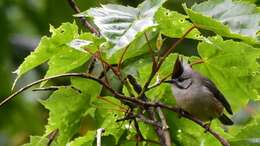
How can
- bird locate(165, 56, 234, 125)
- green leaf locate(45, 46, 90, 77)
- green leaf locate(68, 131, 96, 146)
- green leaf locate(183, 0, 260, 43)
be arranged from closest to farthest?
green leaf locate(183, 0, 260, 43) < green leaf locate(45, 46, 90, 77) < green leaf locate(68, 131, 96, 146) < bird locate(165, 56, 234, 125)

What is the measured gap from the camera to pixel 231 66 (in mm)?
2311

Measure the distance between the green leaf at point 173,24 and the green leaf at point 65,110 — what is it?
1.21 ft

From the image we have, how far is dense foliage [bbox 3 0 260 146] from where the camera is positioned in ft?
6.45

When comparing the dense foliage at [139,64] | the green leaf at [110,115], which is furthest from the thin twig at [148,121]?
the green leaf at [110,115]

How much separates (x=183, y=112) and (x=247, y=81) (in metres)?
0.23

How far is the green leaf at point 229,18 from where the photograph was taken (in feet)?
6.41

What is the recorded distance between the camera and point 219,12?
6.63 feet

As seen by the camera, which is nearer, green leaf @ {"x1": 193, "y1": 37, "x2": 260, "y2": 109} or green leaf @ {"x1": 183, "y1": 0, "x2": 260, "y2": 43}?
green leaf @ {"x1": 183, "y1": 0, "x2": 260, "y2": 43}

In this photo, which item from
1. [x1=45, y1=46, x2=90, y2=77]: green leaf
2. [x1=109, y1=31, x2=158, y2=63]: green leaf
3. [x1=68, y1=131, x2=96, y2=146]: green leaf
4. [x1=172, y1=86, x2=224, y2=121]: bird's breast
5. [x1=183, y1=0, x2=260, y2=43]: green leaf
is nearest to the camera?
[x1=183, y1=0, x2=260, y2=43]: green leaf

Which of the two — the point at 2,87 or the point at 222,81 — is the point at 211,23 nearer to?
the point at 222,81

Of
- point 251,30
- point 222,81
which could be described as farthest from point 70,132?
point 251,30

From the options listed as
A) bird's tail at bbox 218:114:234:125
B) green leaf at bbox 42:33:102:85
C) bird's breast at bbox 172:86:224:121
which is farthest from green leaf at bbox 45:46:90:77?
bird's tail at bbox 218:114:234:125

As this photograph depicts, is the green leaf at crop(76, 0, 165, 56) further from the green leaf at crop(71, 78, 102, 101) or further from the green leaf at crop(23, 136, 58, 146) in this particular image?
the green leaf at crop(23, 136, 58, 146)

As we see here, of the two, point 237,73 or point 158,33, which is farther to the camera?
point 237,73
